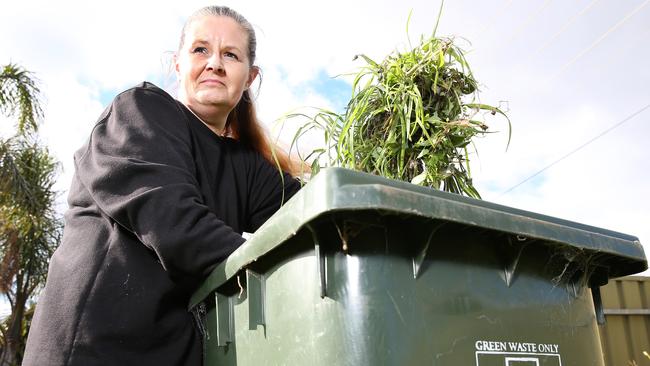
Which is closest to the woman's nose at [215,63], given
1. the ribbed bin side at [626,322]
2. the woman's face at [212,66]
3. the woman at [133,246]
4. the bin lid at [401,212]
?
the woman's face at [212,66]

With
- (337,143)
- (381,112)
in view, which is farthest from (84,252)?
(381,112)

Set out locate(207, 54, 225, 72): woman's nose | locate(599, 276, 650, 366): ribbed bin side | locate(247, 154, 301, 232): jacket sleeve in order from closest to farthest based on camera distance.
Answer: locate(207, 54, 225, 72): woman's nose
locate(247, 154, 301, 232): jacket sleeve
locate(599, 276, 650, 366): ribbed bin side

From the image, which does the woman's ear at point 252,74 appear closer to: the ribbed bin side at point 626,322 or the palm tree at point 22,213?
the ribbed bin side at point 626,322

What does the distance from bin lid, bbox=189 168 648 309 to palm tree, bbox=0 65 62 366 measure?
1249 cm

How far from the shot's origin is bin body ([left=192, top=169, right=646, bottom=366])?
124cm

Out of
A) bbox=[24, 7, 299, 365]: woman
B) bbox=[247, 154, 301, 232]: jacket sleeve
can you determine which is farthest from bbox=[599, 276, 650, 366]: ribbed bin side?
bbox=[24, 7, 299, 365]: woman

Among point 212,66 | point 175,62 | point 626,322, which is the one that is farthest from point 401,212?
point 626,322

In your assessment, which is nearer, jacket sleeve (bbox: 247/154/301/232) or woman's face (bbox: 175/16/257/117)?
woman's face (bbox: 175/16/257/117)

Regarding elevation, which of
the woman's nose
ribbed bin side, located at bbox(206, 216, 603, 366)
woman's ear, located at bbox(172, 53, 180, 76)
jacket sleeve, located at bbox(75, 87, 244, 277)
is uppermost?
woman's ear, located at bbox(172, 53, 180, 76)

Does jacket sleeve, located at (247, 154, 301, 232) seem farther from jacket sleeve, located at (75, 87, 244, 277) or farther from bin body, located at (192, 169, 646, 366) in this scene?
bin body, located at (192, 169, 646, 366)

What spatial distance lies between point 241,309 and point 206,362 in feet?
0.99

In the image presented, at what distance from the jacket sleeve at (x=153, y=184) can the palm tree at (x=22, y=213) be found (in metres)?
12.0

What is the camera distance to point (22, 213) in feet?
42.8

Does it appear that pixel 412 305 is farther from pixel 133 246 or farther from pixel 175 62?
pixel 175 62
